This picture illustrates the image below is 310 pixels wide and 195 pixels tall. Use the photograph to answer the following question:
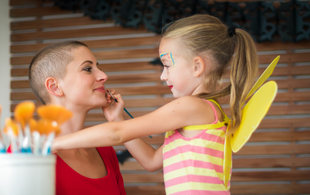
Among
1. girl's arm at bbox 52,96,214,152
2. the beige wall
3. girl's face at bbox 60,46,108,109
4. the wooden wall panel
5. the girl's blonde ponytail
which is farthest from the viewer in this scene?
the beige wall

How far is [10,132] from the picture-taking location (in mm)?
489

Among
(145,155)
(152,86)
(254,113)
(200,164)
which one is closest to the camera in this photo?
(254,113)

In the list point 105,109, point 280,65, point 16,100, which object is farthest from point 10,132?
point 16,100

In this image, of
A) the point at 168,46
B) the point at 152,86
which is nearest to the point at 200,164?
the point at 168,46

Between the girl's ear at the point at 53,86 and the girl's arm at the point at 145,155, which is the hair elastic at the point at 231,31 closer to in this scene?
the girl's arm at the point at 145,155

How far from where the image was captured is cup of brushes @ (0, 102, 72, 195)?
0.48m

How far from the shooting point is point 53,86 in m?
1.12

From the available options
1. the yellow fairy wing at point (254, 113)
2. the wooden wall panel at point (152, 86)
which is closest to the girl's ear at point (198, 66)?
the yellow fairy wing at point (254, 113)

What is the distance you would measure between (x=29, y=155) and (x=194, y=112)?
54cm

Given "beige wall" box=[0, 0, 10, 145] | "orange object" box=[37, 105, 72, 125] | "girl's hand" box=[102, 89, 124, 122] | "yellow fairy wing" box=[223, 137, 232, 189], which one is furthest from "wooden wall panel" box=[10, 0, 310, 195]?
"orange object" box=[37, 105, 72, 125]

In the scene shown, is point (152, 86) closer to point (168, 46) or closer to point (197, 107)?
point (168, 46)

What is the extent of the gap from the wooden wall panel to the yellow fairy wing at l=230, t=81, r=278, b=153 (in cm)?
160

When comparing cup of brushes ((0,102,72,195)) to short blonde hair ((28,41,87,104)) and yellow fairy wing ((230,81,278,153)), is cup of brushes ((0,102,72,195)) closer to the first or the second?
yellow fairy wing ((230,81,278,153))

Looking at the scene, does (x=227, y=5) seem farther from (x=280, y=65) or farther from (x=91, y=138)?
(x=91, y=138)
